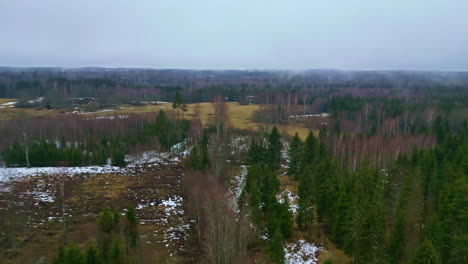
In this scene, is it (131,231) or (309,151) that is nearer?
(131,231)

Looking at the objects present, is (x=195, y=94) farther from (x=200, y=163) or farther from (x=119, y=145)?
(x=200, y=163)

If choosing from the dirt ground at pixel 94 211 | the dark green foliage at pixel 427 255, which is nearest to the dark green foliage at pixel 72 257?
the dirt ground at pixel 94 211

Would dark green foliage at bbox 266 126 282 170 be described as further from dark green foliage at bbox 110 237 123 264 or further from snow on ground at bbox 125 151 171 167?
dark green foliage at bbox 110 237 123 264

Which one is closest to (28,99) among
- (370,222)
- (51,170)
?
(51,170)

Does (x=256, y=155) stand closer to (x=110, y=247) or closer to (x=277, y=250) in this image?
(x=277, y=250)

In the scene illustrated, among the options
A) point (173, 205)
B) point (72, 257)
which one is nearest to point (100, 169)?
point (173, 205)

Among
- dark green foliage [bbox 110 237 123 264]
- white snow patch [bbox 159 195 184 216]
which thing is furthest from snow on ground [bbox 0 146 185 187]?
dark green foliage [bbox 110 237 123 264]

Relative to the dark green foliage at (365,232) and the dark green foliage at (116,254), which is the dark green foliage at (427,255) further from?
the dark green foliage at (116,254)
